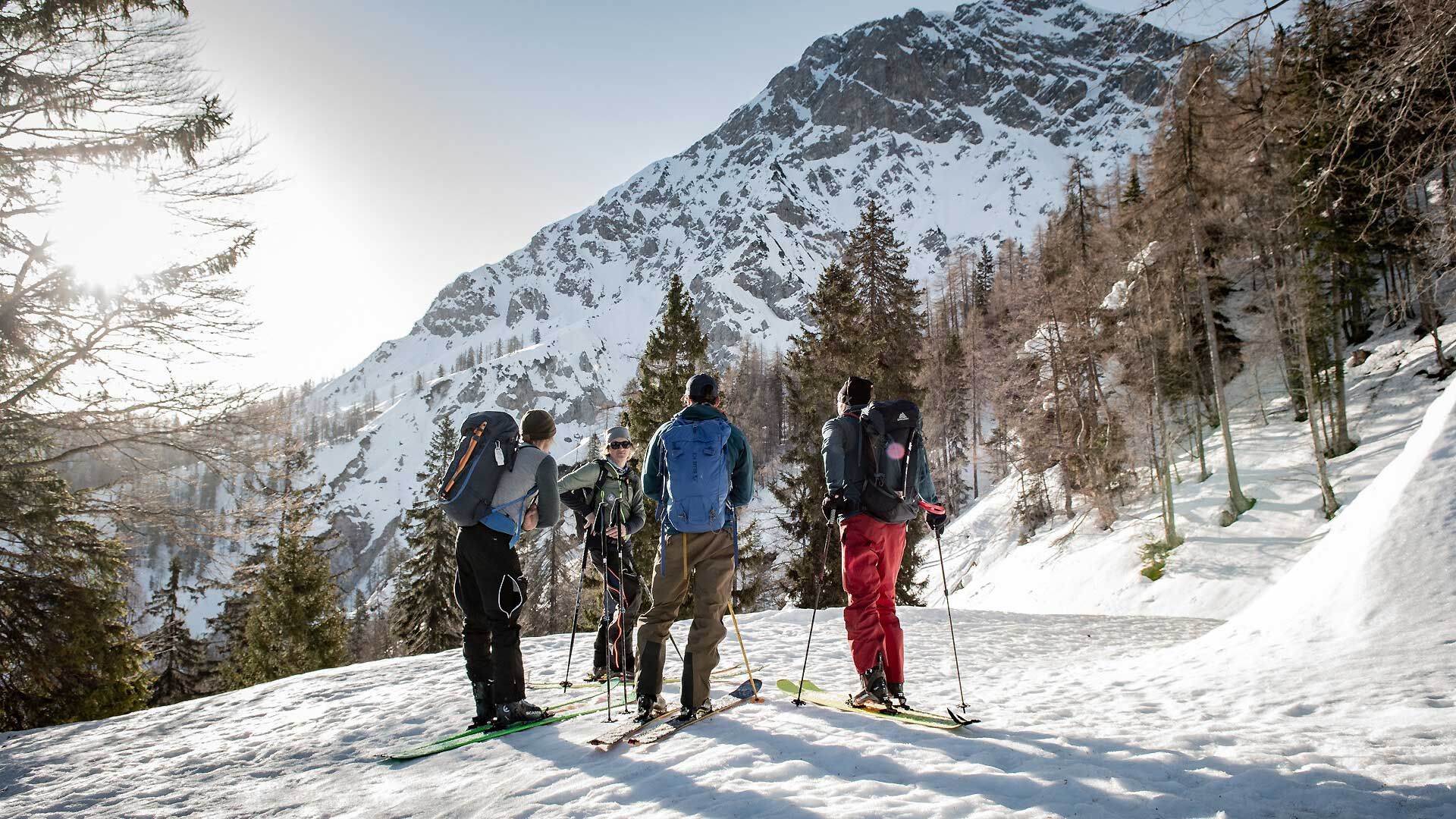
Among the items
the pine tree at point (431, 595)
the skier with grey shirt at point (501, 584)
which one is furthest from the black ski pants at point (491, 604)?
the pine tree at point (431, 595)

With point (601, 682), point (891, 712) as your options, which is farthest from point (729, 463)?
point (601, 682)

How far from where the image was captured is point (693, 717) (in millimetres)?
4168

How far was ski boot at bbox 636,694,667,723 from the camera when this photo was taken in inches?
165

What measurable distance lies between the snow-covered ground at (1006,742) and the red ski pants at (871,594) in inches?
19.2

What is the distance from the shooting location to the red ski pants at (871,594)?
14.6 ft

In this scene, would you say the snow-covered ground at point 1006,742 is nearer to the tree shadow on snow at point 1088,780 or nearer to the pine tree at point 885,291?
the tree shadow on snow at point 1088,780

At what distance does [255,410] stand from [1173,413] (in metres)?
29.6

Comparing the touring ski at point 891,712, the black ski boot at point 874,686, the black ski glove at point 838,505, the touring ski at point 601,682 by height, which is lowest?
the touring ski at point 601,682

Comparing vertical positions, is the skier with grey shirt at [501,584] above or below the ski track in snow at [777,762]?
above

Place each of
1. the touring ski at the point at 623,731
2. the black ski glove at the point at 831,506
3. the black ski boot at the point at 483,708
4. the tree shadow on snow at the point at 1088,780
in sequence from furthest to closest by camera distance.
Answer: the black ski boot at the point at 483,708
the black ski glove at the point at 831,506
the touring ski at the point at 623,731
the tree shadow on snow at the point at 1088,780

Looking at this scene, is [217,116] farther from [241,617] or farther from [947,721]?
[241,617]

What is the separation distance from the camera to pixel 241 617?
23422mm

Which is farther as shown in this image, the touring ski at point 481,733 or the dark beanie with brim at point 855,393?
the dark beanie with brim at point 855,393

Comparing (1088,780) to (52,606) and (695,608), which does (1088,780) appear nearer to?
(695,608)
